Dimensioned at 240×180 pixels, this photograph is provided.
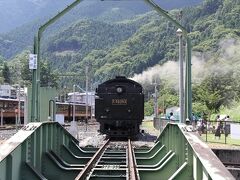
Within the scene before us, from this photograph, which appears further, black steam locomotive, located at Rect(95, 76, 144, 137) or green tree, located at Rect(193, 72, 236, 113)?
green tree, located at Rect(193, 72, 236, 113)

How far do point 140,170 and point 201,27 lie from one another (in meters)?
156

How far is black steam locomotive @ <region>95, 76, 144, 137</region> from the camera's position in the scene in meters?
24.1

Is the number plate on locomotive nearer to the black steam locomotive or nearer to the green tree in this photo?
the black steam locomotive

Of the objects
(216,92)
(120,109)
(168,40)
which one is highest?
(168,40)

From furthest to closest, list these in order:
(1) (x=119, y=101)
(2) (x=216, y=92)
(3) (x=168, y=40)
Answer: (3) (x=168, y=40)
(2) (x=216, y=92)
(1) (x=119, y=101)

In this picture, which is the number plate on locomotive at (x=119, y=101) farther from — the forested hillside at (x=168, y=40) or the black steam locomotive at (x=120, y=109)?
the forested hillside at (x=168, y=40)

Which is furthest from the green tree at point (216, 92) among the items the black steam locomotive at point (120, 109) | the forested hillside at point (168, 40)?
the forested hillside at point (168, 40)

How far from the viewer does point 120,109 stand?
24.3 metres

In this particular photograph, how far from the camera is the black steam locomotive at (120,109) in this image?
24078mm

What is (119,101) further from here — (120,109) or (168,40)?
(168,40)

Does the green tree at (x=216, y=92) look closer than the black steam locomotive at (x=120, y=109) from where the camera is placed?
No

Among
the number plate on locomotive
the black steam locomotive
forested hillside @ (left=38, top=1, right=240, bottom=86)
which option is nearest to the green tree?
the black steam locomotive

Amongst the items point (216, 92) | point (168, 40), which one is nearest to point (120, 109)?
point (216, 92)

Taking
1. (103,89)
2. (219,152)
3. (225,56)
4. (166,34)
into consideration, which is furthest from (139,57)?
(219,152)
